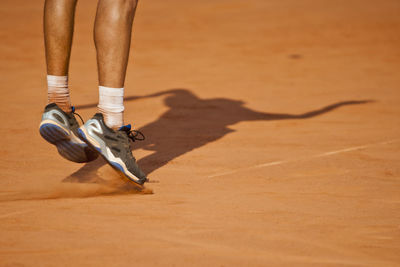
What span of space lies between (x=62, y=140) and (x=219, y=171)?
946 millimetres

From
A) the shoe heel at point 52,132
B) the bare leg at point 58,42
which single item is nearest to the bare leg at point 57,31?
the bare leg at point 58,42

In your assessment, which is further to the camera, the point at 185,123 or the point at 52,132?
the point at 185,123

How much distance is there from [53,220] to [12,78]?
4846mm

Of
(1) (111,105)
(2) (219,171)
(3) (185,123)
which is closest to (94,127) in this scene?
(1) (111,105)

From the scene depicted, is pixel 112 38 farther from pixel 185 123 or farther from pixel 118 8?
pixel 185 123

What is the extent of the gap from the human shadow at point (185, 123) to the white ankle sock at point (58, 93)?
1.31ft

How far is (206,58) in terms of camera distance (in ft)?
29.6

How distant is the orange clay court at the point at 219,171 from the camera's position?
207cm

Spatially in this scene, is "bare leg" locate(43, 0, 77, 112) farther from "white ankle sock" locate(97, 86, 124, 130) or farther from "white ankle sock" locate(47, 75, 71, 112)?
"white ankle sock" locate(97, 86, 124, 130)

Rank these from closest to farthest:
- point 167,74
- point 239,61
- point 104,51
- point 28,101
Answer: point 104,51, point 28,101, point 167,74, point 239,61

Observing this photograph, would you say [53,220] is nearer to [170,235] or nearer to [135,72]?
[170,235]

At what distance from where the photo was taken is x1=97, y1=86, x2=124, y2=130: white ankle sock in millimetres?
2656

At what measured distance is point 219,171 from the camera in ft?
10.5

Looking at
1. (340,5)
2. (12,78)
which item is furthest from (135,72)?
(340,5)
